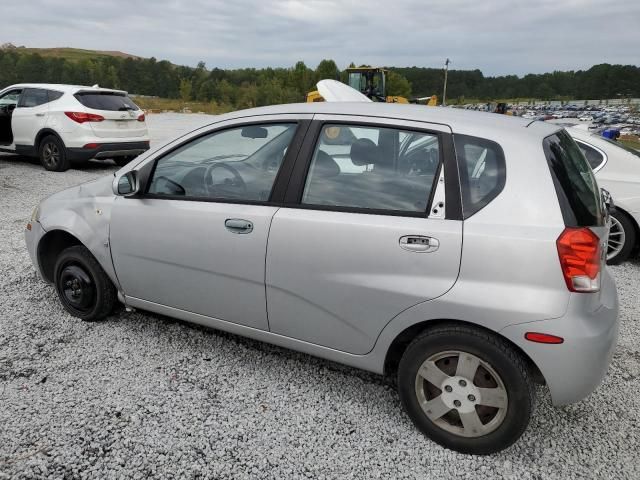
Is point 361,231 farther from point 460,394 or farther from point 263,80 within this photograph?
point 263,80

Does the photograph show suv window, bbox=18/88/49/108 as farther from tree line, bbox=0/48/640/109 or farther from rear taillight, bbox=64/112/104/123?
tree line, bbox=0/48/640/109

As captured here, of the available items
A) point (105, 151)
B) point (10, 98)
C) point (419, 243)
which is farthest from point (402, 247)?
point (10, 98)

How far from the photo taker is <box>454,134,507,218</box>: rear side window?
2326 mm

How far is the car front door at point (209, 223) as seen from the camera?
9.35 ft

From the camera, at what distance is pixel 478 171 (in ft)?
7.79

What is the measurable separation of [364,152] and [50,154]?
9433 millimetres

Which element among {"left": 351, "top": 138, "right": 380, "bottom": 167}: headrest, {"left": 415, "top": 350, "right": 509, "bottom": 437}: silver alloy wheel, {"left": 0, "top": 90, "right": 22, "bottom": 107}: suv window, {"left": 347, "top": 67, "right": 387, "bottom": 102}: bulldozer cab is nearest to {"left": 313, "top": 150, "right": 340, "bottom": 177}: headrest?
{"left": 351, "top": 138, "right": 380, "bottom": 167}: headrest

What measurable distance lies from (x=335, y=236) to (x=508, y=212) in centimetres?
83

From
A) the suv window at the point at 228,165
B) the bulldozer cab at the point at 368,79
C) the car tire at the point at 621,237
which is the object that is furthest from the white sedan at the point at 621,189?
the bulldozer cab at the point at 368,79

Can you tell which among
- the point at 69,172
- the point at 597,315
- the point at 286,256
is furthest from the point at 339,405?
the point at 69,172

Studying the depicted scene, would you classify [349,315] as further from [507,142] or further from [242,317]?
[507,142]

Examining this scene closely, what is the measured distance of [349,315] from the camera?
2.62 meters

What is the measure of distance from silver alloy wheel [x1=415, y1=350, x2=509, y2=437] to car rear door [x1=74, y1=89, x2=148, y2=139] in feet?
29.9

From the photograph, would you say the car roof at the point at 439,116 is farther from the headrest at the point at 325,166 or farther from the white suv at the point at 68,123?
the white suv at the point at 68,123
